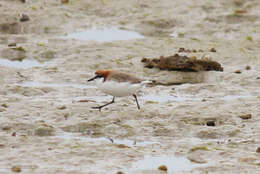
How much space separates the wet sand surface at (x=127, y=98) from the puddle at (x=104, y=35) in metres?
0.03

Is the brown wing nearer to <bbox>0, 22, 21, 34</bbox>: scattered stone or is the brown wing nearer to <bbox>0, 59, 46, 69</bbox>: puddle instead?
<bbox>0, 59, 46, 69</bbox>: puddle

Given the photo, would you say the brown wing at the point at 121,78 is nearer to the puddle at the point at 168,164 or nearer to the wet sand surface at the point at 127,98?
the wet sand surface at the point at 127,98

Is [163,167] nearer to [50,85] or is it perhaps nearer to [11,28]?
[50,85]

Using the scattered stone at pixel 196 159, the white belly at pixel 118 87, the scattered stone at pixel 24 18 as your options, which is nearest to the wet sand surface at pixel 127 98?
the scattered stone at pixel 196 159

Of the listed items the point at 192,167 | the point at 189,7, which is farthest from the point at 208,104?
the point at 189,7

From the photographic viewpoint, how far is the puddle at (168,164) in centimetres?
711

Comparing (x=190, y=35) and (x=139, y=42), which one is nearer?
(x=139, y=42)

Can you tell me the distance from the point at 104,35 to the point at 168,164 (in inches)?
391

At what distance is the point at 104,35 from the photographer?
55.1 ft

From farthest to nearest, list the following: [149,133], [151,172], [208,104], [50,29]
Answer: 1. [50,29]
2. [208,104]
3. [149,133]
4. [151,172]

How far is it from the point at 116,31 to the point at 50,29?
2.01m

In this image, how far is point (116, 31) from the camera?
56.8 feet

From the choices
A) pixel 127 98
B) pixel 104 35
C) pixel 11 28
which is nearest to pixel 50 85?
pixel 127 98

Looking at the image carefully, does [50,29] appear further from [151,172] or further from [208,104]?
[151,172]
